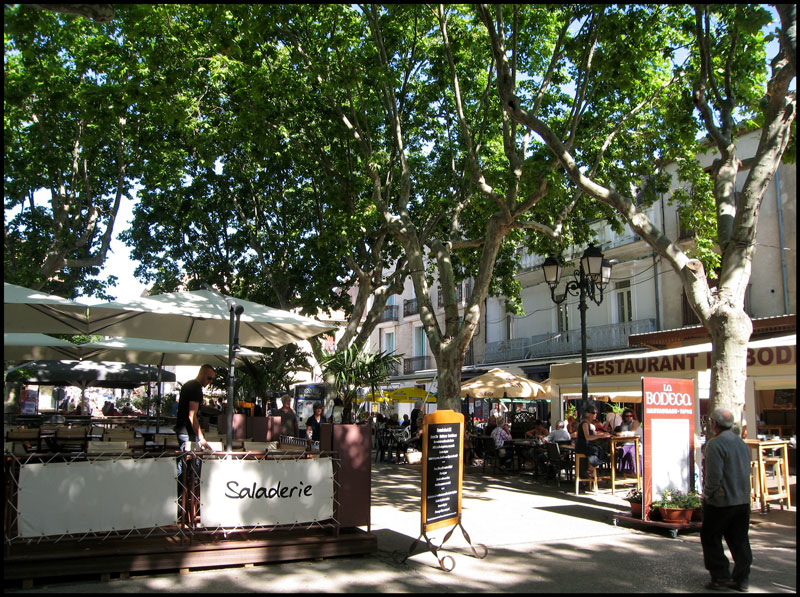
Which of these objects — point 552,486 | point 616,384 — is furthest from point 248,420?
point 616,384

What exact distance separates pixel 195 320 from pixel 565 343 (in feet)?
72.9

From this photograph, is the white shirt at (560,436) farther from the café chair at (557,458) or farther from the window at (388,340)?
the window at (388,340)

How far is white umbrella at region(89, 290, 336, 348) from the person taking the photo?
8.60 meters

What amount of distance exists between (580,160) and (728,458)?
10185mm

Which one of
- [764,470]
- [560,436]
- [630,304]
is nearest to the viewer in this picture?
[764,470]

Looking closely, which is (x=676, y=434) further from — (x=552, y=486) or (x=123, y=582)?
(x=123, y=582)

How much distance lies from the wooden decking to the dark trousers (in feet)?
10.4

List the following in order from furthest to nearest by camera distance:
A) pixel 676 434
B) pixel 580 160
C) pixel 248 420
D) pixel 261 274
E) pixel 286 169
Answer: pixel 261 274 → pixel 286 169 → pixel 580 160 → pixel 248 420 → pixel 676 434

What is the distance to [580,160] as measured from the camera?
15.2m

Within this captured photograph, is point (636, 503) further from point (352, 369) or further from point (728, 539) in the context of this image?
point (352, 369)

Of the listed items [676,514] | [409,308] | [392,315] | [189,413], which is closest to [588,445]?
[676,514]

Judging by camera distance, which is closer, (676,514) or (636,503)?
(676,514)

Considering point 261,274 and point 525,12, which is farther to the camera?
point 261,274

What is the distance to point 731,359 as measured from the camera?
8.68 metres
